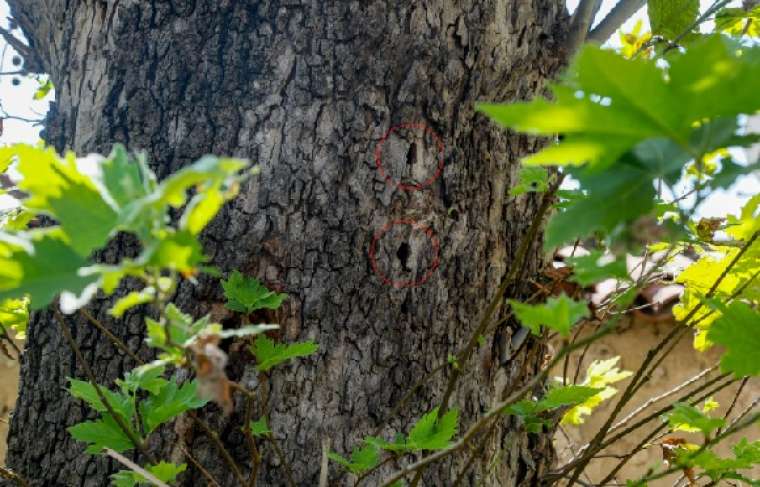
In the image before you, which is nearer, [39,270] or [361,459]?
[39,270]

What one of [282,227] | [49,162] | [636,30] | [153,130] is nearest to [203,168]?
[49,162]

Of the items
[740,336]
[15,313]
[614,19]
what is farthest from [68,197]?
[614,19]

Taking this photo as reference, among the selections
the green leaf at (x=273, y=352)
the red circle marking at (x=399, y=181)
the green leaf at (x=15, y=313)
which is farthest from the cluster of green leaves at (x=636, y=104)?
the green leaf at (x=15, y=313)

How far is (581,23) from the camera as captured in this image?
1.43 meters

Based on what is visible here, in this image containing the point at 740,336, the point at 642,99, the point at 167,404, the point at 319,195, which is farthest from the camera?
the point at 319,195

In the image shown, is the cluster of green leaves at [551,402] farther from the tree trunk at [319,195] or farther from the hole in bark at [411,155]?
the hole in bark at [411,155]

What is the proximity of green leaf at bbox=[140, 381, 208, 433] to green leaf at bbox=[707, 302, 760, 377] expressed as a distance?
0.58m

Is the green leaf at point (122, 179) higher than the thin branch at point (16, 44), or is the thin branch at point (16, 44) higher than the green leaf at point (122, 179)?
the thin branch at point (16, 44)

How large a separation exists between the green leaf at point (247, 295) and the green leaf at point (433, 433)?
10.3 inches

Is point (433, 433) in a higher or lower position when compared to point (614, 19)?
lower

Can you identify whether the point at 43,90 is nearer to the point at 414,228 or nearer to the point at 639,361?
the point at 414,228

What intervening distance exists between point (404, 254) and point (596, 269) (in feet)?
2.01

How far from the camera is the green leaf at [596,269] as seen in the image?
627mm

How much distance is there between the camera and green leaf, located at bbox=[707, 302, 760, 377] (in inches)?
30.6
